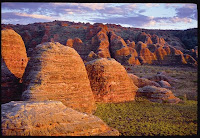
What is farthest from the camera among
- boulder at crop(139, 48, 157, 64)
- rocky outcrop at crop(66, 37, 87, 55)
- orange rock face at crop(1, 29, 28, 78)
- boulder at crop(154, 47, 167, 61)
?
boulder at crop(154, 47, 167, 61)

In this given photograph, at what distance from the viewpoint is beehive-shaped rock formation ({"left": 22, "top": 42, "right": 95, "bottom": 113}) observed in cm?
973

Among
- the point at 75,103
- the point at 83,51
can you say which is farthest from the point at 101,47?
the point at 75,103

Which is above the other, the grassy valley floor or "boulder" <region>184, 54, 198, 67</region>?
"boulder" <region>184, 54, 198, 67</region>

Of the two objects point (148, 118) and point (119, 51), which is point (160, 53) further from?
point (148, 118)

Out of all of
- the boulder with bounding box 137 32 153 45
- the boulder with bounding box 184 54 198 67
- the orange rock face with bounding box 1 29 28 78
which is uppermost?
the boulder with bounding box 137 32 153 45

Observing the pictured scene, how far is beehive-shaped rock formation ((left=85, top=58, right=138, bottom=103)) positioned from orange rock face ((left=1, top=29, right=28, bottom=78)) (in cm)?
411

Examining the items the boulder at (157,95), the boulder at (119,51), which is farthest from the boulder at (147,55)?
the boulder at (157,95)

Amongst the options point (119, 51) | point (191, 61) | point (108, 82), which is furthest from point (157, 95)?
point (191, 61)

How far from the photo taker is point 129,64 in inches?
1524

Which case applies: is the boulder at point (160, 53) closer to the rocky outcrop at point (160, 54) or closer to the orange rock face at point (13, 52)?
the rocky outcrop at point (160, 54)

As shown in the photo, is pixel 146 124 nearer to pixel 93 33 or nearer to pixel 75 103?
pixel 75 103

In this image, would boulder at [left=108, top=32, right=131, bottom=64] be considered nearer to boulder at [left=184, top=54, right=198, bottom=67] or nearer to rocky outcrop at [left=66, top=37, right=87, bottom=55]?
rocky outcrop at [left=66, top=37, right=87, bottom=55]

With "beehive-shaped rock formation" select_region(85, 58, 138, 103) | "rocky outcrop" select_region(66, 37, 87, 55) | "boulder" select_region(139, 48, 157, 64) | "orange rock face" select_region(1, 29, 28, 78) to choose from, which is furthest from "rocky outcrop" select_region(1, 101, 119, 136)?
"boulder" select_region(139, 48, 157, 64)

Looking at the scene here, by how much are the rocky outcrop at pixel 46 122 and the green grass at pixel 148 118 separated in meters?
1.61
